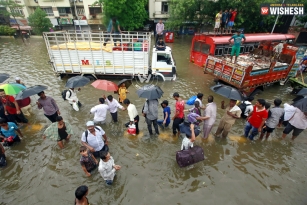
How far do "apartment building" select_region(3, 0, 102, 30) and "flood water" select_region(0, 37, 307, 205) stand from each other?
30.7 meters

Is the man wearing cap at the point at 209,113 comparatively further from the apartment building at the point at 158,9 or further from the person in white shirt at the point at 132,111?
the apartment building at the point at 158,9

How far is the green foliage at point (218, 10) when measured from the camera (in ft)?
57.3

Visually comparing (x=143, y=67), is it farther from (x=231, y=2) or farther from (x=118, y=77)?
(x=231, y=2)

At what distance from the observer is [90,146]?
4172 millimetres

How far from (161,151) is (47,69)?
37.1 feet

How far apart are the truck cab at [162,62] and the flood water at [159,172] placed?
14.7 feet

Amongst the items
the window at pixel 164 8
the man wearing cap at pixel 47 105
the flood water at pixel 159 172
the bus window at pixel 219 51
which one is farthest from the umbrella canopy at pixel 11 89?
the window at pixel 164 8

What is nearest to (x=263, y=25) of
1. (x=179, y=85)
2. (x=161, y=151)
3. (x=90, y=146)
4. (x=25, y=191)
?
(x=179, y=85)

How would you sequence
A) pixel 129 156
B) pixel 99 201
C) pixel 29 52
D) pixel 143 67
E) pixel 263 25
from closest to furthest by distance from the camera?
pixel 99 201
pixel 129 156
pixel 143 67
pixel 29 52
pixel 263 25

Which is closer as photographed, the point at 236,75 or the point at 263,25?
the point at 236,75

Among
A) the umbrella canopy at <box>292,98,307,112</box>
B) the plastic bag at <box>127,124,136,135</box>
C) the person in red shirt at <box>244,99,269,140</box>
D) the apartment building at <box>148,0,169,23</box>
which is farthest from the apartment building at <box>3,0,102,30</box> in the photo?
the umbrella canopy at <box>292,98,307,112</box>

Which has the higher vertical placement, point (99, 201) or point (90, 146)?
point (90, 146)

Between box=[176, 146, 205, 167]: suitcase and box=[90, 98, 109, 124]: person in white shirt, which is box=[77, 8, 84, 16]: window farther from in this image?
box=[176, 146, 205, 167]: suitcase

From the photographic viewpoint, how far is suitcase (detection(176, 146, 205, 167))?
4.37 meters
